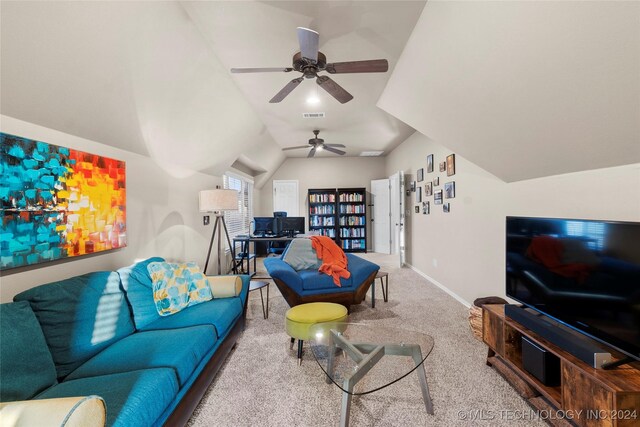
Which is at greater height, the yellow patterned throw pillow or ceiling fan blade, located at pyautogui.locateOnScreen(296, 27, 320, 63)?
ceiling fan blade, located at pyautogui.locateOnScreen(296, 27, 320, 63)

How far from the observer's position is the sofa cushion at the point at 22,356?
1188 mm

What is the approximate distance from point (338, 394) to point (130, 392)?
127cm

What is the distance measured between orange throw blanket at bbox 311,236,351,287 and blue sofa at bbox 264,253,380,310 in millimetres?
62

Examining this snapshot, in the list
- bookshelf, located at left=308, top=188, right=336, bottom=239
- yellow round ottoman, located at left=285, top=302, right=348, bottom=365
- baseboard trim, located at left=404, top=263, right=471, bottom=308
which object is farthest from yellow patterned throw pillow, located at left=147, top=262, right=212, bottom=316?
bookshelf, located at left=308, top=188, right=336, bottom=239

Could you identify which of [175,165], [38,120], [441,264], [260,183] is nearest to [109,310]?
[38,120]

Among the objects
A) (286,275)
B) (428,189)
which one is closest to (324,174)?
(428,189)

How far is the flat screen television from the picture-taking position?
1.34 m

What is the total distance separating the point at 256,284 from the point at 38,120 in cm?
225

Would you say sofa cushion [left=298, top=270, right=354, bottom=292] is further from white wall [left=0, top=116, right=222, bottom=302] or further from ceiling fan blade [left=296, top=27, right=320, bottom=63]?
ceiling fan blade [left=296, top=27, right=320, bottom=63]

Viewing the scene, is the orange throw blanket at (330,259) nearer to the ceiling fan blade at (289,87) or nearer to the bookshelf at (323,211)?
the ceiling fan blade at (289,87)

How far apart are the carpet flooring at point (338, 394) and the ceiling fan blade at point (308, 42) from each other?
2.44 m

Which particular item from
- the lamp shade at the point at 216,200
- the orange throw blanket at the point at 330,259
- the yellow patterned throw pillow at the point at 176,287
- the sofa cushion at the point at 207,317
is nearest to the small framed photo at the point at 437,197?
the orange throw blanket at the point at 330,259

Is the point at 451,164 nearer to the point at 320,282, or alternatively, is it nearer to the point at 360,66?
the point at 360,66

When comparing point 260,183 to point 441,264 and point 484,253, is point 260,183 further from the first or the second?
point 484,253
